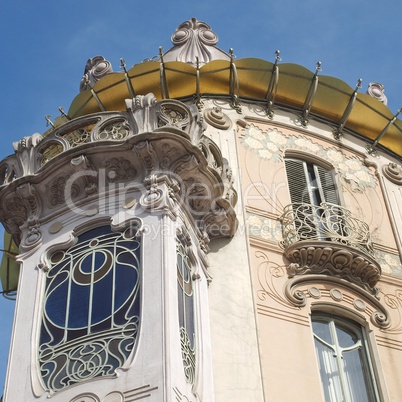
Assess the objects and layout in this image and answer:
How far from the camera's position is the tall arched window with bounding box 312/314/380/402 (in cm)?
1523

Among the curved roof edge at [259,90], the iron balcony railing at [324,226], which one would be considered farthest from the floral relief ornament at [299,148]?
the iron balcony railing at [324,226]

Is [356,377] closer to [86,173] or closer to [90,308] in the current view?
[90,308]

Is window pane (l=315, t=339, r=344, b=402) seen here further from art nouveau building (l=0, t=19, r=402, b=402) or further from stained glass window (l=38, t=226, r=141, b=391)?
stained glass window (l=38, t=226, r=141, b=391)

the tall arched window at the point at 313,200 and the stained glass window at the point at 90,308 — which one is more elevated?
the tall arched window at the point at 313,200

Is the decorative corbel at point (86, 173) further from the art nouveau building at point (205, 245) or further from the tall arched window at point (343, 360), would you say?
the tall arched window at point (343, 360)

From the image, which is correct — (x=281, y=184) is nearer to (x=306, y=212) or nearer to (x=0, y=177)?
(x=306, y=212)

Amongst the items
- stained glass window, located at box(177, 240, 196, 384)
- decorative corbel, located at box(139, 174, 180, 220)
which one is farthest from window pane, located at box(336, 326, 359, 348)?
decorative corbel, located at box(139, 174, 180, 220)

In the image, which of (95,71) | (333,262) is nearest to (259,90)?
(95,71)

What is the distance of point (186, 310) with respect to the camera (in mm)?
14039

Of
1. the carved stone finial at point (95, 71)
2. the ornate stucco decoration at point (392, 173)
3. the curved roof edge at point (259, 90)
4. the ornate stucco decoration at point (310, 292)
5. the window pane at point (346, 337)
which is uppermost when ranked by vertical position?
the carved stone finial at point (95, 71)

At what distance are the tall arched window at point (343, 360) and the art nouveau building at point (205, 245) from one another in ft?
0.08

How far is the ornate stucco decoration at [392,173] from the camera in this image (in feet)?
64.6

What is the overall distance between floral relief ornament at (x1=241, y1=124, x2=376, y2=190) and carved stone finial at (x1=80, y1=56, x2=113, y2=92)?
391cm

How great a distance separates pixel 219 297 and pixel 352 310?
7.54 feet
